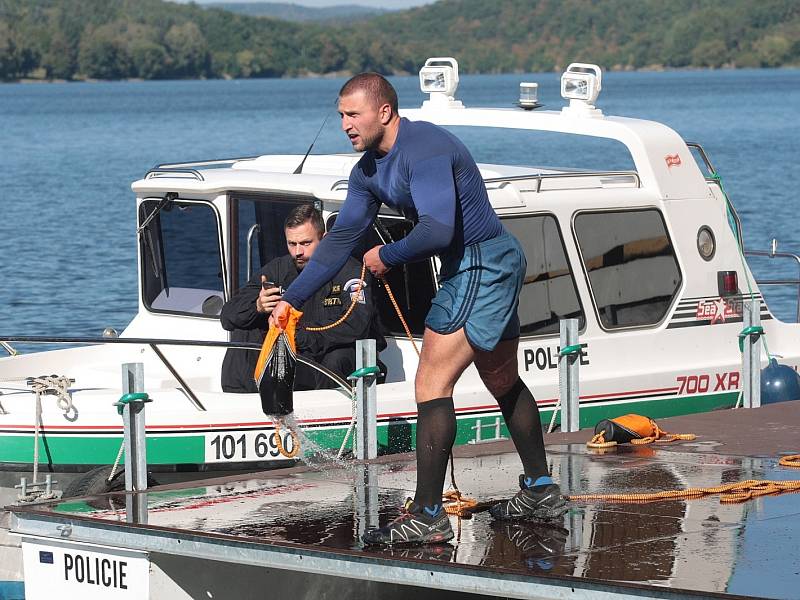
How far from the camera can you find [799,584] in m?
5.90

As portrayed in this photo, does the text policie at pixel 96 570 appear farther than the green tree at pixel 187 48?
No

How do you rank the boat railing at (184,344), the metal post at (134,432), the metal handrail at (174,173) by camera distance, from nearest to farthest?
the metal post at (134,432)
the boat railing at (184,344)
the metal handrail at (174,173)

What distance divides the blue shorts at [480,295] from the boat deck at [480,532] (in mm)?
892

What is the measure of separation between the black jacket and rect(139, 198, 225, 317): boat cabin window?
920 millimetres

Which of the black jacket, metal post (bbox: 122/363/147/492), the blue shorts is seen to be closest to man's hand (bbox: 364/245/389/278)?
the blue shorts

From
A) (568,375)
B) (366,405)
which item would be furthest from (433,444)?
(568,375)

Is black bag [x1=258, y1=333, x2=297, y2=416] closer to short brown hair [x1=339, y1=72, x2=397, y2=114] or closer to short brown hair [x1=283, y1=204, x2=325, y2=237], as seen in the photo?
short brown hair [x1=283, y1=204, x2=325, y2=237]

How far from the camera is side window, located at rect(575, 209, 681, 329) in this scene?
1023 centimetres

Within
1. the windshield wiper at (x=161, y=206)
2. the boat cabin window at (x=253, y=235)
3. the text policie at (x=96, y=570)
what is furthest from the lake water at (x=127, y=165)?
the text policie at (x=96, y=570)

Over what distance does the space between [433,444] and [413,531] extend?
1.20 feet

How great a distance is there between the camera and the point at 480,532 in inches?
269

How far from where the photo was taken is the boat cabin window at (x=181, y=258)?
10266mm

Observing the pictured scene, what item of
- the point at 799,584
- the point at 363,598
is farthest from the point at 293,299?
the point at 799,584

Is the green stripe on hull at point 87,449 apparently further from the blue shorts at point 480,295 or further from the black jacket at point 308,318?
the blue shorts at point 480,295
